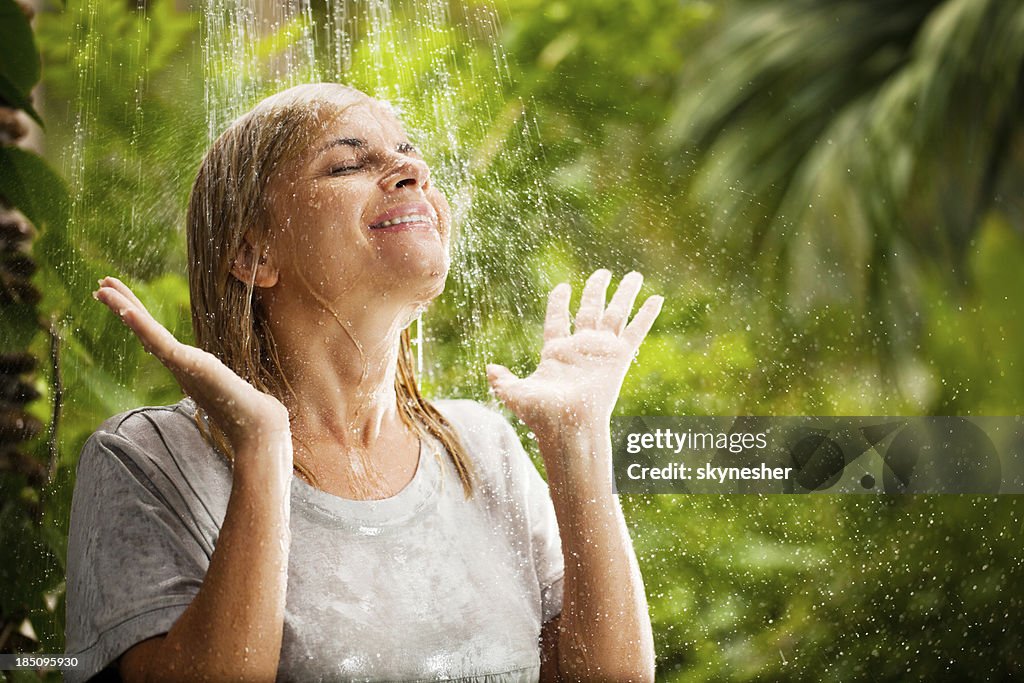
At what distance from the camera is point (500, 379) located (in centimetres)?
153

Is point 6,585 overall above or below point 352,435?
below

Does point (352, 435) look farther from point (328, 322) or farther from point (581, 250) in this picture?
point (581, 250)

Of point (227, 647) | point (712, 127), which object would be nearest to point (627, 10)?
point (712, 127)

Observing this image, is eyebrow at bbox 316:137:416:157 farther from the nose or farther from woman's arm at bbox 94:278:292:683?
woman's arm at bbox 94:278:292:683

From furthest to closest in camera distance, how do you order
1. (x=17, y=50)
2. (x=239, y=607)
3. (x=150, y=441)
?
1. (x=17, y=50)
2. (x=150, y=441)
3. (x=239, y=607)

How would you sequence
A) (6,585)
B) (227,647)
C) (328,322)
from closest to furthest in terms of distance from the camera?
(227,647) → (328,322) → (6,585)

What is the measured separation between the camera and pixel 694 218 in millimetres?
1593

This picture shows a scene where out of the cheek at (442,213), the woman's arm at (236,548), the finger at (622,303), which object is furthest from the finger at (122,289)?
the finger at (622,303)

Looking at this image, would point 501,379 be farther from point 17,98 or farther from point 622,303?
point 17,98

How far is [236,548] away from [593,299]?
0.63 meters

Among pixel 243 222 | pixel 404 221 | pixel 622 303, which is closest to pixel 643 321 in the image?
pixel 622 303

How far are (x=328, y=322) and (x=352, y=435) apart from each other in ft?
0.53

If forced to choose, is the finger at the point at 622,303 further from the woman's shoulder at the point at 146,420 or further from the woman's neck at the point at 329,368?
the woman's shoulder at the point at 146,420

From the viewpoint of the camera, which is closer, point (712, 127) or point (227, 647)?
Answer: point (227, 647)
